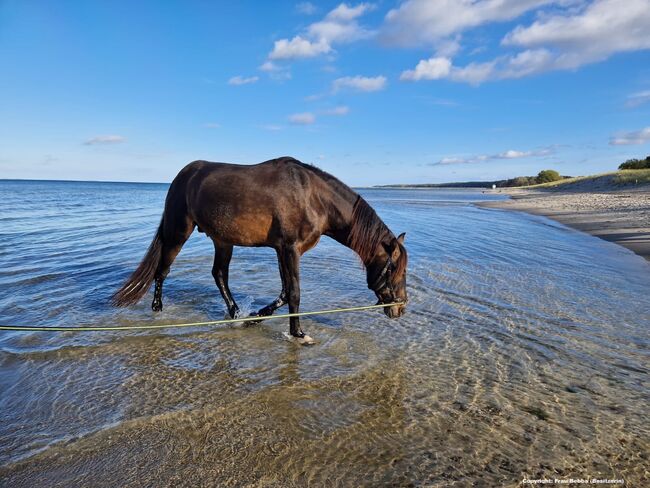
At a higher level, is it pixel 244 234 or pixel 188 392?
pixel 244 234

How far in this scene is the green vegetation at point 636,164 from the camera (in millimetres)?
50487

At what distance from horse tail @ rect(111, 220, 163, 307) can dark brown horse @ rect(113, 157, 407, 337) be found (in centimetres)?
94

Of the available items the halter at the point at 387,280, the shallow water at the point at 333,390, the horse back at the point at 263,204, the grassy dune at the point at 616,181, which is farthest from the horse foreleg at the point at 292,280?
the grassy dune at the point at 616,181

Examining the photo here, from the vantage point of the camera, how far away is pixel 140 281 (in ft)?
19.1

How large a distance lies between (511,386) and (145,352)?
379 centimetres

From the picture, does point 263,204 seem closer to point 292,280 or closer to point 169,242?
point 292,280

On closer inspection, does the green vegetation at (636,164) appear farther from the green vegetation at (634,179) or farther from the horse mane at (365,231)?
the horse mane at (365,231)

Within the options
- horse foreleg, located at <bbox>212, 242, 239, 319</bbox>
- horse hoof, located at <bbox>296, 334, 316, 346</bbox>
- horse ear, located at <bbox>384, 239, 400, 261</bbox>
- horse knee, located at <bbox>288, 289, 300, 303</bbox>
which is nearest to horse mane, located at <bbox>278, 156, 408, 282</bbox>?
horse ear, located at <bbox>384, 239, 400, 261</bbox>

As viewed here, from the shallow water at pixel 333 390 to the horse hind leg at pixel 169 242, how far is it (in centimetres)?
33

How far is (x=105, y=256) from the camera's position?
32.6 ft

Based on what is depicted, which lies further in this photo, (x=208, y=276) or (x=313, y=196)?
(x=208, y=276)

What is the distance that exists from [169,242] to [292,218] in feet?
6.92

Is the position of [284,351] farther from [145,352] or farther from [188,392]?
[145,352]

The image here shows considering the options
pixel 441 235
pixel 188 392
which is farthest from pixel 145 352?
pixel 441 235
